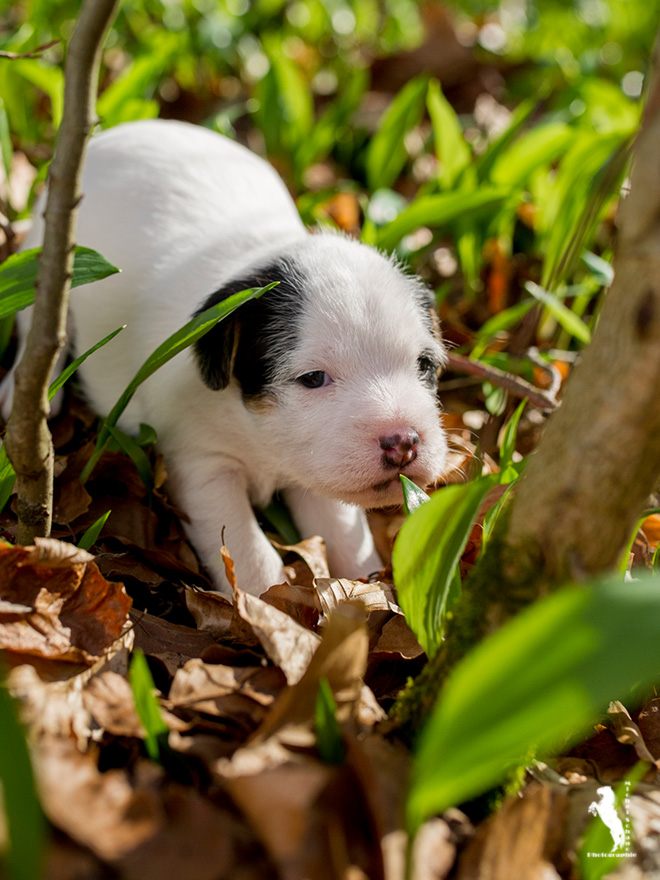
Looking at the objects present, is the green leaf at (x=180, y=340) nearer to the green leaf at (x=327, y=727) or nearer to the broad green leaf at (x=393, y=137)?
the green leaf at (x=327, y=727)

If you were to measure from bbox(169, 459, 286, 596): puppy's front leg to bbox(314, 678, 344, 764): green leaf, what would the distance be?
1.01 m

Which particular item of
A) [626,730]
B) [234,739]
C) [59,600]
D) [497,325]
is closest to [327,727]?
[234,739]

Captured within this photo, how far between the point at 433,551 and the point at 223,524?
115 centimetres

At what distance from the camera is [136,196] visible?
321 centimetres

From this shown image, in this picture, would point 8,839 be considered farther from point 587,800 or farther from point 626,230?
point 626,230

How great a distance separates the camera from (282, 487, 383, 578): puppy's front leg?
2.85 metres

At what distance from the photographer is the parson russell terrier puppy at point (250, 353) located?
2.48 metres

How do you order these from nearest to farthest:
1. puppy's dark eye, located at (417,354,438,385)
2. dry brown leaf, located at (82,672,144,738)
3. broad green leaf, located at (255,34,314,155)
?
dry brown leaf, located at (82,672,144,738) → puppy's dark eye, located at (417,354,438,385) → broad green leaf, located at (255,34,314,155)

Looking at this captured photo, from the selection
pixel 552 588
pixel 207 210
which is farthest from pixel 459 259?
pixel 552 588

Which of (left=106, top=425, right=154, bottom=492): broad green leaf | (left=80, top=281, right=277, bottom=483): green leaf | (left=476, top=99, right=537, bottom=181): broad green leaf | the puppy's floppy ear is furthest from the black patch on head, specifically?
(left=476, top=99, right=537, bottom=181): broad green leaf

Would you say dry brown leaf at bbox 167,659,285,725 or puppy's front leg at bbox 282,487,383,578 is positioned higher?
dry brown leaf at bbox 167,659,285,725

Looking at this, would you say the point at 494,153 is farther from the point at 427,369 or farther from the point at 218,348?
the point at 218,348

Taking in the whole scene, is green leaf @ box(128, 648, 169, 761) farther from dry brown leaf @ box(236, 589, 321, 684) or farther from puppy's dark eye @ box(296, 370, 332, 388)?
puppy's dark eye @ box(296, 370, 332, 388)

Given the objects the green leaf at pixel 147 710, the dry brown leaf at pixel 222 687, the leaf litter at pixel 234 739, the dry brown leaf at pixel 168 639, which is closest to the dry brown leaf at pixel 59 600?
the leaf litter at pixel 234 739
